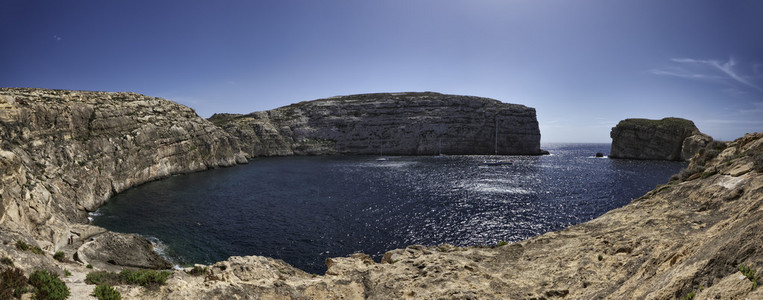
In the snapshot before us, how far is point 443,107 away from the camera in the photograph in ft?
511

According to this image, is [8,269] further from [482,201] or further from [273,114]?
[273,114]

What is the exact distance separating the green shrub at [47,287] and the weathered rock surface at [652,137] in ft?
497

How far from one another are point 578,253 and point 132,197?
227 feet

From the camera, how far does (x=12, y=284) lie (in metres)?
12.1

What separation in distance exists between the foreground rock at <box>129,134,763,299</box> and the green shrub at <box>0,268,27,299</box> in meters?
3.61

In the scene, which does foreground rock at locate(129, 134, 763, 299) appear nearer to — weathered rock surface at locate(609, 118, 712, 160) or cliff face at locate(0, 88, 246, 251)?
cliff face at locate(0, 88, 246, 251)

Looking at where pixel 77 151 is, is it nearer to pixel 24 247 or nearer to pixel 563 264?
pixel 24 247

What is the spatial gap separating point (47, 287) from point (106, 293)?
2.09m

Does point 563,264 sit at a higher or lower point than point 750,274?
lower

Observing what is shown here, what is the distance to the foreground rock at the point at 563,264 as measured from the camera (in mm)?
11969

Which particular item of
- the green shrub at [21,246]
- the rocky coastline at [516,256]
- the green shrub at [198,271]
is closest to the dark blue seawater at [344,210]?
the rocky coastline at [516,256]

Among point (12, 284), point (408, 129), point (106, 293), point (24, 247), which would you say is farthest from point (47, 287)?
point (408, 129)

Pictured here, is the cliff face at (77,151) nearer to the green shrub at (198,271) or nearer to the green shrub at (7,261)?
the green shrub at (7,261)

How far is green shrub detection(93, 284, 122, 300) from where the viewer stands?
1305 centimetres
